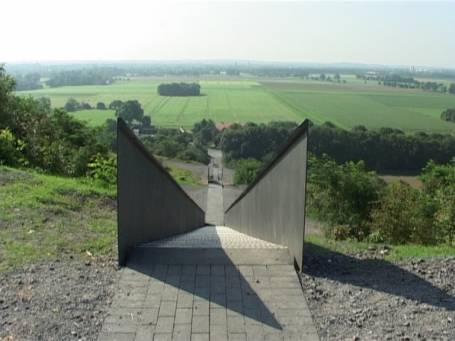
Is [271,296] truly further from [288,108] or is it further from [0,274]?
[288,108]

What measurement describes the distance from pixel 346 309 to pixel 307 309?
0.35 metres

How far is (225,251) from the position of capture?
18.9 feet

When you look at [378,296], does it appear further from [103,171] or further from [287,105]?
[287,105]

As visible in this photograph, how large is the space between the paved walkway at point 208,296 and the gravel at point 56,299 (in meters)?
0.16

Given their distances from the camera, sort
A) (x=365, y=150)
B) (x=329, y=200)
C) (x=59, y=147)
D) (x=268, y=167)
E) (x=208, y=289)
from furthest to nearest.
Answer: (x=365, y=150)
(x=329, y=200)
(x=59, y=147)
(x=268, y=167)
(x=208, y=289)

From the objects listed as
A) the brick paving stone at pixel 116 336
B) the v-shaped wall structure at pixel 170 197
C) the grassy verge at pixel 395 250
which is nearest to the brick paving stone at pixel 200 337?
the brick paving stone at pixel 116 336

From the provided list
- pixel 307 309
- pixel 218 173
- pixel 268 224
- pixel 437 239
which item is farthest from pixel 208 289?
pixel 218 173

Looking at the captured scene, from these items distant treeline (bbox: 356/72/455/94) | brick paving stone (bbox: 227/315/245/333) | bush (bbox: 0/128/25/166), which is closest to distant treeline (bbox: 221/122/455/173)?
bush (bbox: 0/128/25/166)

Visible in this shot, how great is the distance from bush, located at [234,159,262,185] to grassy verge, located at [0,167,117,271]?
58.5ft

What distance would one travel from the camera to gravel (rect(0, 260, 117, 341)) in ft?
13.1

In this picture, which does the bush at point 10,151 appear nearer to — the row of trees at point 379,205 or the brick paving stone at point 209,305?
the row of trees at point 379,205

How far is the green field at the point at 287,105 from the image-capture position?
4647cm

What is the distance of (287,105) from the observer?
5859cm

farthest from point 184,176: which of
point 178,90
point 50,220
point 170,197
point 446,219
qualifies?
point 178,90
